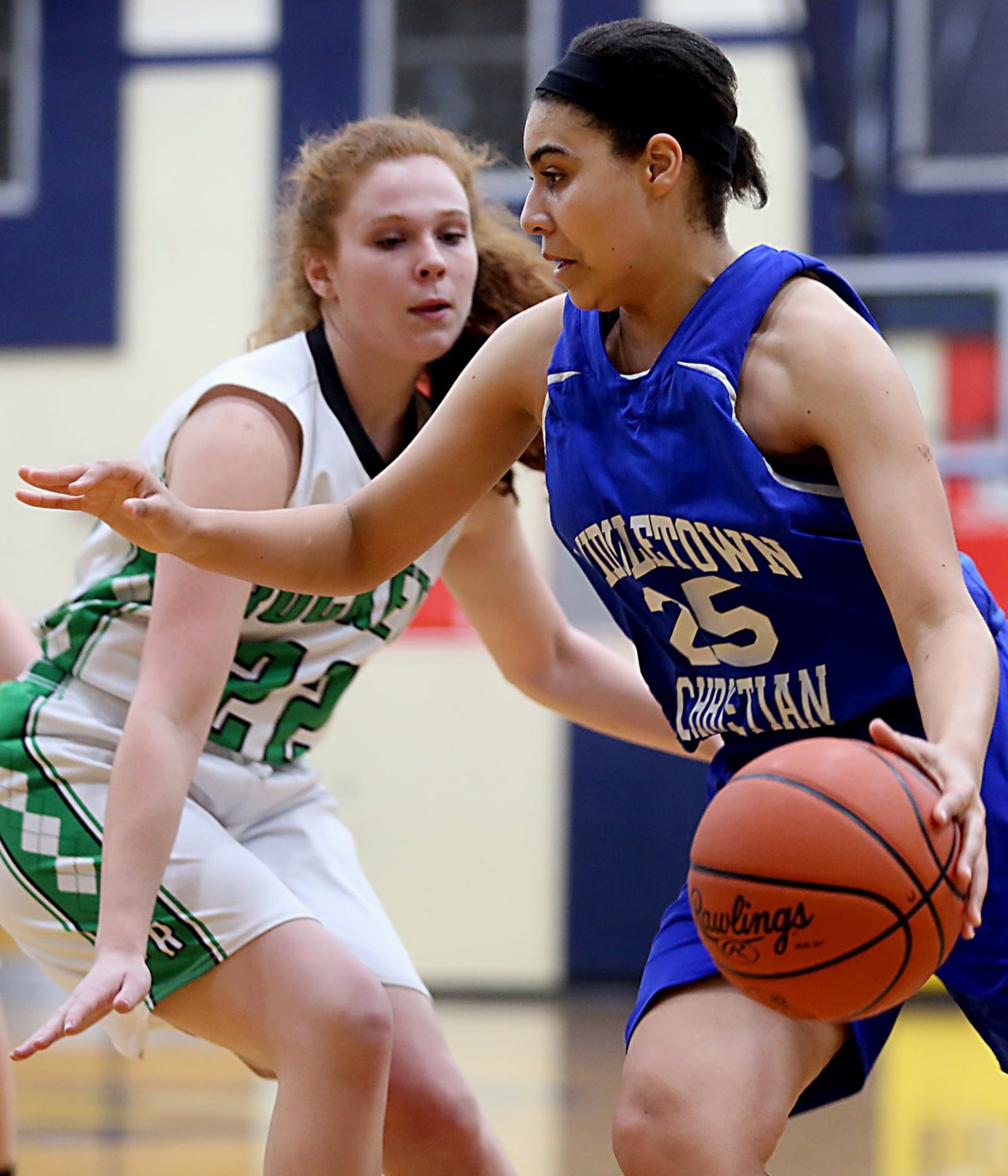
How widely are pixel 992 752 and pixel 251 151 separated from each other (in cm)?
770

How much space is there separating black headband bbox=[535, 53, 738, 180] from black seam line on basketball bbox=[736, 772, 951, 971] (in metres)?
0.78

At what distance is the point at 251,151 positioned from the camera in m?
9.16

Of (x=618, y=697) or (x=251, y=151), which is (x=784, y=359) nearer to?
(x=618, y=697)

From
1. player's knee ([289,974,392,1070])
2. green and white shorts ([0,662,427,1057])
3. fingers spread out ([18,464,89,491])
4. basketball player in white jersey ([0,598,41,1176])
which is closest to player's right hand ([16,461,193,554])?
fingers spread out ([18,464,89,491])

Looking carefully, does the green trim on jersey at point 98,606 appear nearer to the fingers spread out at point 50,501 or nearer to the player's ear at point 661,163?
the fingers spread out at point 50,501

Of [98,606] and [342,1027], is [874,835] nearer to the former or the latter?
[342,1027]

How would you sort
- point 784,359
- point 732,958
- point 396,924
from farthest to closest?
1. point 396,924
2. point 784,359
3. point 732,958

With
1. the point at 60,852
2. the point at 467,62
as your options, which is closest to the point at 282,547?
the point at 60,852

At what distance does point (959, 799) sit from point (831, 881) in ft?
0.61

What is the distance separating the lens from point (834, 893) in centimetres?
176

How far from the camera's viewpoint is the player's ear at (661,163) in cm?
202

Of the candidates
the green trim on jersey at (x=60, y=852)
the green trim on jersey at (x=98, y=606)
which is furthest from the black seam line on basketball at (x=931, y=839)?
the green trim on jersey at (x=98, y=606)

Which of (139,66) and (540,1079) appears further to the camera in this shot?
(139,66)

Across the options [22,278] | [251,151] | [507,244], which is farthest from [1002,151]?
[507,244]
